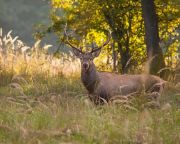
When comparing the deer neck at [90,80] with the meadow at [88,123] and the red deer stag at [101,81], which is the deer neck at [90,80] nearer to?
the red deer stag at [101,81]

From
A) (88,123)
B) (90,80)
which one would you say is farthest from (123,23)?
(88,123)

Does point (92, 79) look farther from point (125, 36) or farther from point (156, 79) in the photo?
point (125, 36)

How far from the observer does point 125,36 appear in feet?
63.6

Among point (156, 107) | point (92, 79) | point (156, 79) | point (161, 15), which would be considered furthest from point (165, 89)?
point (161, 15)

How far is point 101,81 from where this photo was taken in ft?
44.2

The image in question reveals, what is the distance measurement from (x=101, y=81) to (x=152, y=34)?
4.24m

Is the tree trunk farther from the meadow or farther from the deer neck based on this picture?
the meadow

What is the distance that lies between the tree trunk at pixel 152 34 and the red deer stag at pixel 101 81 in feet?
10.5

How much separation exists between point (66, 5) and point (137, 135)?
11250mm

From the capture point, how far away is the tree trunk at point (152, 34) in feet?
55.8

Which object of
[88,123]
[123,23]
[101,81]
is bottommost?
[88,123]

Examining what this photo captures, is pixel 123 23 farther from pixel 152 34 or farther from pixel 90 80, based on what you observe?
pixel 90 80

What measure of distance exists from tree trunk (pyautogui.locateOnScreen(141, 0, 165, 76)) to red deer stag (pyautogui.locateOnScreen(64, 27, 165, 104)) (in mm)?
3187

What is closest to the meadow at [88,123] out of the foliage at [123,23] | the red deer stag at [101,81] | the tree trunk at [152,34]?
the red deer stag at [101,81]
